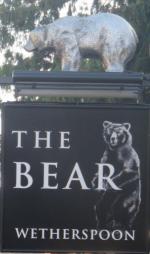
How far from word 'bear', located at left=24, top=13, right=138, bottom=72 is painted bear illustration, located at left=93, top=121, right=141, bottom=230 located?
58 cm

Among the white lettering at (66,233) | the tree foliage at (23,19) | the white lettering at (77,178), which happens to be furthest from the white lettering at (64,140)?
the tree foliage at (23,19)

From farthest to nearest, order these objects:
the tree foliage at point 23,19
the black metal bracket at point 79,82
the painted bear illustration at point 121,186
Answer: the tree foliage at point 23,19 → the black metal bracket at point 79,82 → the painted bear illustration at point 121,186

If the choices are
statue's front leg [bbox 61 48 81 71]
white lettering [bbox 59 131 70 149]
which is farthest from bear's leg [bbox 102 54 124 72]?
white lettering [bbox 59 131 70 149]

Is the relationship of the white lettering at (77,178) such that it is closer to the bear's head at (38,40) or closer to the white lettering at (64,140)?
the white lettering at (64,140)

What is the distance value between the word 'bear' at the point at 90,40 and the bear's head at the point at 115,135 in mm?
551

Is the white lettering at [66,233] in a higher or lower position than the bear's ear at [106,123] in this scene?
lower

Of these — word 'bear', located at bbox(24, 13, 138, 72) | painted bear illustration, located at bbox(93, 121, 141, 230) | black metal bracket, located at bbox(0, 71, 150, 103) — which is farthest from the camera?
word 'bear', located at bbox(24, 13, 138, 72)

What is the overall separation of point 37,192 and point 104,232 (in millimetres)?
359

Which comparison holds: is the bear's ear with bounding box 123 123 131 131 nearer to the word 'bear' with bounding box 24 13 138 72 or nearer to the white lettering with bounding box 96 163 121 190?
the white lettering with bounding box 96 163 121 190

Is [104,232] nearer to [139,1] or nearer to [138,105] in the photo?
[138,105]

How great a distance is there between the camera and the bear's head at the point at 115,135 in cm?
314

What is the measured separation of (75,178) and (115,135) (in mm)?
269

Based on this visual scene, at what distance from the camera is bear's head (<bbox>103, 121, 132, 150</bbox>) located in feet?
10.3

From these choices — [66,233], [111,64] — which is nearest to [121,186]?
[66,233]
